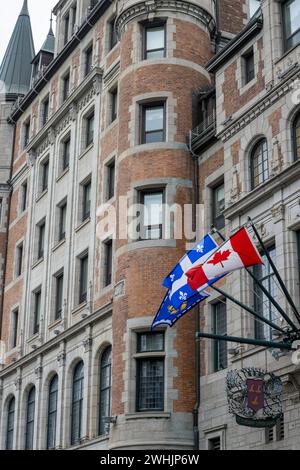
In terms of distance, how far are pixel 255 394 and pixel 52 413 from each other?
16478 millimetres

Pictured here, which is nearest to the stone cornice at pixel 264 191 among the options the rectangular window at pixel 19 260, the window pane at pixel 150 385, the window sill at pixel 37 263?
the window pane at pixel 150 385

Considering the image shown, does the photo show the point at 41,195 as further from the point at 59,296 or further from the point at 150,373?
the point at 150,373

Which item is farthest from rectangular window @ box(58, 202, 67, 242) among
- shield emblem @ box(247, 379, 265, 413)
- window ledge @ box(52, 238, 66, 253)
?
shield emblem @ box(247, 379, 265, 413)

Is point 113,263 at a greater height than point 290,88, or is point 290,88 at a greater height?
point 290,88

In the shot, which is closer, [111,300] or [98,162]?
[111,300]

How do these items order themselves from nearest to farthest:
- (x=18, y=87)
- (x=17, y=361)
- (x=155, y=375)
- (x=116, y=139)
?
(x=155, y=375) → (x=116, y=139) → (x=17, y=361) → (x=18, y=87)

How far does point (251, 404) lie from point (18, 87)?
34.9 metres

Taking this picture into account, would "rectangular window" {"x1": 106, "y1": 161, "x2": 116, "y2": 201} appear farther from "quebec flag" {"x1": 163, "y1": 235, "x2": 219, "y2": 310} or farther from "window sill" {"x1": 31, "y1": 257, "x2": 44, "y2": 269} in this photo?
"quebec flag" {"x1": 163, "y1": 235, "x2": 219, "y2": 310}

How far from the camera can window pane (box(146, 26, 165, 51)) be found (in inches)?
1414

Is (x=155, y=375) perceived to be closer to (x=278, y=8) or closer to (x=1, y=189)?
(x=278, y=8)

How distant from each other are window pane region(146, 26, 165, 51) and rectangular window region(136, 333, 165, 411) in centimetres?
1151

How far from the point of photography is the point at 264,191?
91.7 feet

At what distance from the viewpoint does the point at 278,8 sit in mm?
29422
